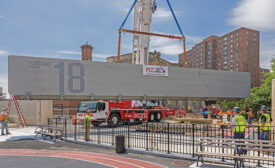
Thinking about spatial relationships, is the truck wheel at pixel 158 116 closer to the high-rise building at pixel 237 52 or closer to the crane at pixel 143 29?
the crane at pixel 143 29

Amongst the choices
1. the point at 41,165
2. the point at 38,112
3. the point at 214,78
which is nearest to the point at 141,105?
the point at 214,78

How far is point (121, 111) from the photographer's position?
20.8m

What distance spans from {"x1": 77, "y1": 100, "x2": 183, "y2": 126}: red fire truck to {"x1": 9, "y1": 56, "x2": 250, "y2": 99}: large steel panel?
184cm

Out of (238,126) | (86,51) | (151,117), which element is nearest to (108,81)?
(151,117)

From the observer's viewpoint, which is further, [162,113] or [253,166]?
[162,113]

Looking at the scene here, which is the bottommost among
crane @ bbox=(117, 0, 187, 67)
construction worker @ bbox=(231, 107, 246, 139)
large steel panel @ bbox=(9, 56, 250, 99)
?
construction worker @ bbox=(231, 107, 246, 139)

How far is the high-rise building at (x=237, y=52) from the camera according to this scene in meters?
98.4

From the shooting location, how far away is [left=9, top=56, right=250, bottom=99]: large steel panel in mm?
15031

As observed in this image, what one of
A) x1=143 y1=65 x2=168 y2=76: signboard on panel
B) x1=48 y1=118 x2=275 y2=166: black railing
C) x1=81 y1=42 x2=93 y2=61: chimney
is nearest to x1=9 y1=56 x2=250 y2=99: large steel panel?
x1=143 y1=65 x2=168 y2=76: signboard on panel

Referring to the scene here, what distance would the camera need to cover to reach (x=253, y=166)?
725 cm

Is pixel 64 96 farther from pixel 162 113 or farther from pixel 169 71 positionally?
pixel 162 113

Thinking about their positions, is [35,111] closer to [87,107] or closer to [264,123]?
[87,107]

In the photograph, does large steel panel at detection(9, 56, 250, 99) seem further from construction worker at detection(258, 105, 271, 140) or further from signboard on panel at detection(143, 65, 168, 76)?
construction worker at detection(258, 105, 271, 140)

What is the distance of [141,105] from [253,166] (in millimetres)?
16701
